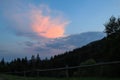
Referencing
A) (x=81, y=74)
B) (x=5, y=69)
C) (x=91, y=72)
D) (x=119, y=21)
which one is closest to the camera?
(x=91, y=72)

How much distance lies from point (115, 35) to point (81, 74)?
107 feet

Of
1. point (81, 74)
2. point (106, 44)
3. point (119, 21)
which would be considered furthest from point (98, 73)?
point (119, 21)

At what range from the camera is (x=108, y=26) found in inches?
2159

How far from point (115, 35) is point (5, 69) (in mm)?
20721

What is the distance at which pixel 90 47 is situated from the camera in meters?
65.6

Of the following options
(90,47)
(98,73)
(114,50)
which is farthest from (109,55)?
(98,73)

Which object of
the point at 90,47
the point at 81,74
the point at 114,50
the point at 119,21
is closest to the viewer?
the point at 81,74

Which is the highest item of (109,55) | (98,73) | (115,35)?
(115,35)

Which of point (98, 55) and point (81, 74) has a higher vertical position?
point (98, 55)

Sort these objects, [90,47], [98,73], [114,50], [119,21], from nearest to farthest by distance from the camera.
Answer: [98,73]
[114,50]
[119,21]
[90,47]

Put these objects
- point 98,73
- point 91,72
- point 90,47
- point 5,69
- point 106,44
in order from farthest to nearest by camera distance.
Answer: point 90,47 < point 5,69 < point 106,44 < point 91,72 < point 98,73

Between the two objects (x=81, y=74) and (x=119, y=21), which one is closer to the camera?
(x=81, y=74)

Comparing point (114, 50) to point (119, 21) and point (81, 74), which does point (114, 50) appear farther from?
point (81, 74)

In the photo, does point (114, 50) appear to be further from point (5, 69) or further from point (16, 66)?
point (5, 69)
